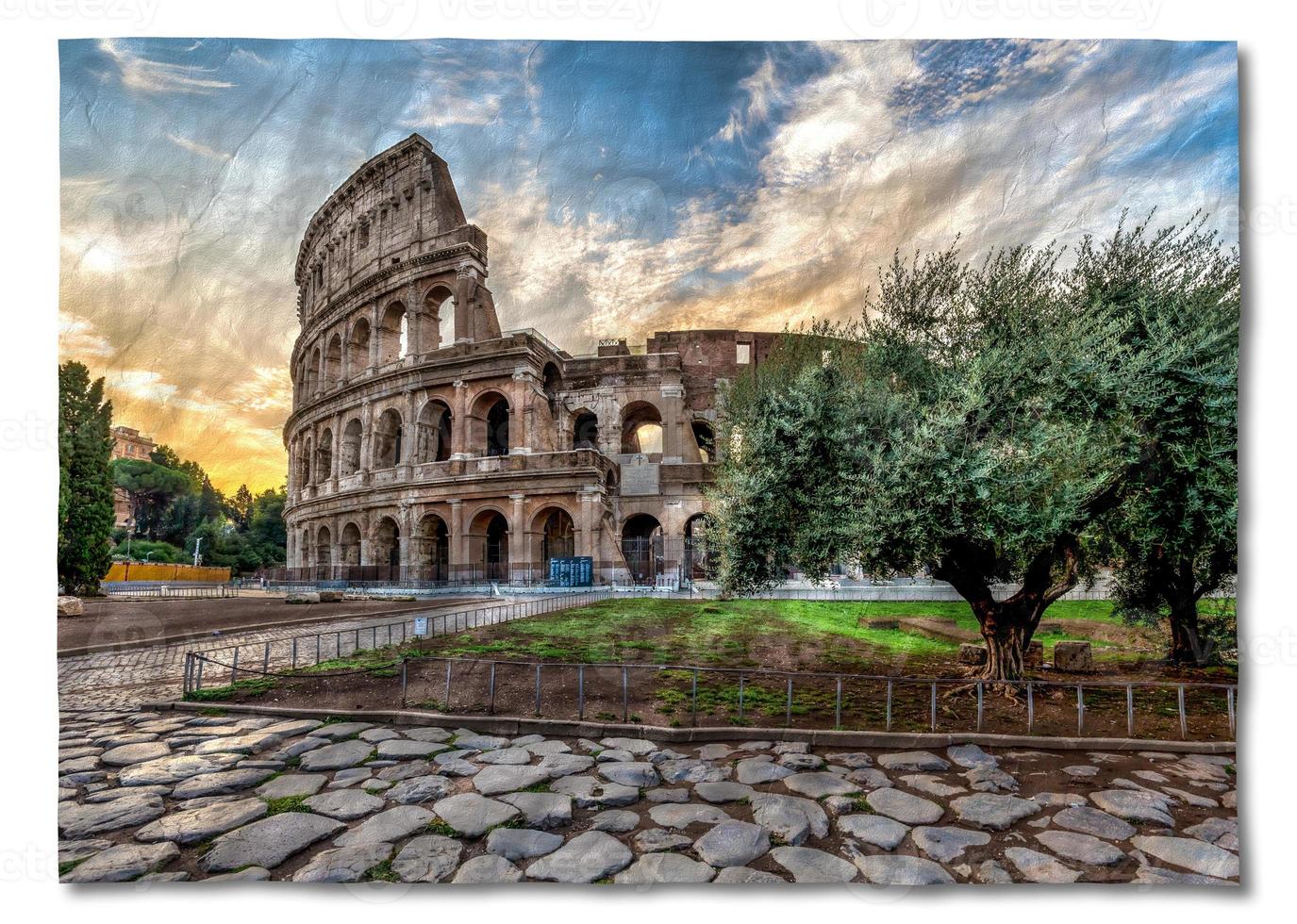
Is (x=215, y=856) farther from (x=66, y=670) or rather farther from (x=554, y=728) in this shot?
(x=66, y=670)

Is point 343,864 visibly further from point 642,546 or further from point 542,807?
point 642,546

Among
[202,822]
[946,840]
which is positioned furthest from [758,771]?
[202,822]

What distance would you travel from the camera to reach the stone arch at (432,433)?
444 inches

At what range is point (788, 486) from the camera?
16.8 feet

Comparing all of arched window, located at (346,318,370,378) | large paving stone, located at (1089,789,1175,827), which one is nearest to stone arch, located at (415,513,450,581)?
arched window, located at (346,318,370,378)

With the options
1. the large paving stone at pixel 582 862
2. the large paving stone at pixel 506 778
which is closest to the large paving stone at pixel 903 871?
the large paving stone at pixel 582 862

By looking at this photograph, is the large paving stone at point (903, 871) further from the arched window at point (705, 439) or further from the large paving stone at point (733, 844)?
the arched window at point (705, 439)

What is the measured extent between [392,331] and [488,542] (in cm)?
575

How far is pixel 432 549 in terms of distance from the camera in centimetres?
1381

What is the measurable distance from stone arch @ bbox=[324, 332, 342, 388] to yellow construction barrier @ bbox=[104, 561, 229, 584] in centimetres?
295

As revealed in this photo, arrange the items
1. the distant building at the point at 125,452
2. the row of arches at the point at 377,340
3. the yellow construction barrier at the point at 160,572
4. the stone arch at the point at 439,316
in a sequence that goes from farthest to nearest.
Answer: the row of arches at the point at 377,340, the stone arch at the point at 439,316, the yellow construction barrier at the point at 160,572, the distant building at the point at 125,452

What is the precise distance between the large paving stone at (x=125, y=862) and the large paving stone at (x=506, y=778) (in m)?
1.47
